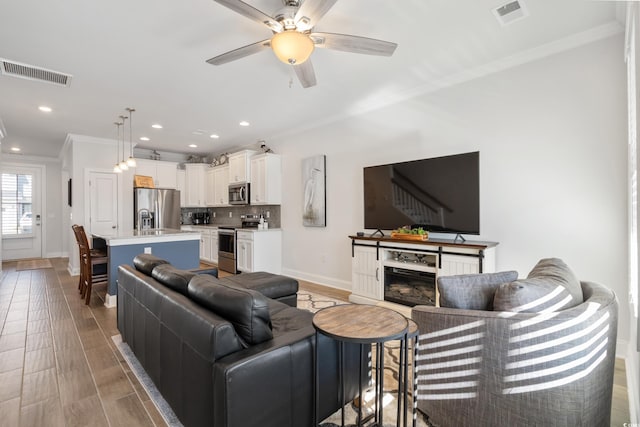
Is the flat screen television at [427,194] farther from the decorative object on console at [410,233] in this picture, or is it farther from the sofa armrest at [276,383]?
the sofa armrest at [276,383]

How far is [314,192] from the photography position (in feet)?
16.4

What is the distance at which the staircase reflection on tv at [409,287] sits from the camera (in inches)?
132

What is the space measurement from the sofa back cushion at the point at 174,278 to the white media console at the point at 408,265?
2367mm

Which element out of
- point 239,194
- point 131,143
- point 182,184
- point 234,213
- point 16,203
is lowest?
point 234,213

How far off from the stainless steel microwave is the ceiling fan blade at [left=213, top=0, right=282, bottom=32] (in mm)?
4350

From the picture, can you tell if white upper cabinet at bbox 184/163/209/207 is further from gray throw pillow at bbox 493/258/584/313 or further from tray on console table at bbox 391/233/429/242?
Answer: gray throw pillow at bbox 493/258/584/313

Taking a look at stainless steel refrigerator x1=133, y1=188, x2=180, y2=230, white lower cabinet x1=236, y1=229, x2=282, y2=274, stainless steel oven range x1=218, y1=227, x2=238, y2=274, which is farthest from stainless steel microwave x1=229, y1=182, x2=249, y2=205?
stainless steel refrigerator x1=133, y1=188, x2=180, y2=230

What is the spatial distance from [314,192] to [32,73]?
12.0 feet

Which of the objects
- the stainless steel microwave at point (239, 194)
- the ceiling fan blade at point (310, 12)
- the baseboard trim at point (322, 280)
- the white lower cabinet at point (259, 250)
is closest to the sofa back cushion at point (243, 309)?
the ceiling fan blade at point (310, 12)

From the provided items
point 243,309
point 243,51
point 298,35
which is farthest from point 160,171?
point 243,309

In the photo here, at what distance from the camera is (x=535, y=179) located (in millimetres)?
2869

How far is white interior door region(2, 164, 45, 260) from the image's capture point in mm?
7402

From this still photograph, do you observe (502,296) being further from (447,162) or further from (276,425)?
(447,162)

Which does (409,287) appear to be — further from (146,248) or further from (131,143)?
(131,143)
